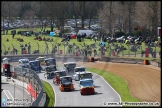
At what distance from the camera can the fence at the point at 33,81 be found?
84.7 ft

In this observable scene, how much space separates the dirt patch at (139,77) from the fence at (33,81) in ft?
20.8

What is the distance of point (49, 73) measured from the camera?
3962 centimetres

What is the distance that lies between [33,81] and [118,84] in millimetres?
7533

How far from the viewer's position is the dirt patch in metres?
30.1

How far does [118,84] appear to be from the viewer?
3484 cm

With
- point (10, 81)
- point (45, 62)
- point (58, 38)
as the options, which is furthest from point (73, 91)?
point (58, 38)

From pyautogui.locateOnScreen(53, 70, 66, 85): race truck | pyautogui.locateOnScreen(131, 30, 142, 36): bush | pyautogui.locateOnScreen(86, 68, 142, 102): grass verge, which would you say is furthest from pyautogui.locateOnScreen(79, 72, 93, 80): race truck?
pyautogui.locateOnScreen(131, 30, 142, 36): bush

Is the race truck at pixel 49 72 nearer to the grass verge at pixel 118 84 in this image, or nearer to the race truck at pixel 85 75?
the race truck at pixel 85 75

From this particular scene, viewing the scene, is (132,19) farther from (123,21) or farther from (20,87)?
(20,87)

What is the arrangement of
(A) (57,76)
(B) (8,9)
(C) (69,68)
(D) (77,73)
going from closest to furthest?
(A) (57,76)
(D) (77,73)
(B) (8,9)
(C) (69,68)

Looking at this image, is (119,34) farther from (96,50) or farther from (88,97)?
(88,97)

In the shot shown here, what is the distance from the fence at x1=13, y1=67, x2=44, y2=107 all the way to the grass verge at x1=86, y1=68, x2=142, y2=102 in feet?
17.1

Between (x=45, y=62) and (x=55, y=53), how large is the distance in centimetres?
644

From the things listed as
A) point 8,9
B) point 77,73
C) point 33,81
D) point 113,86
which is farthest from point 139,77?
point 8,9
